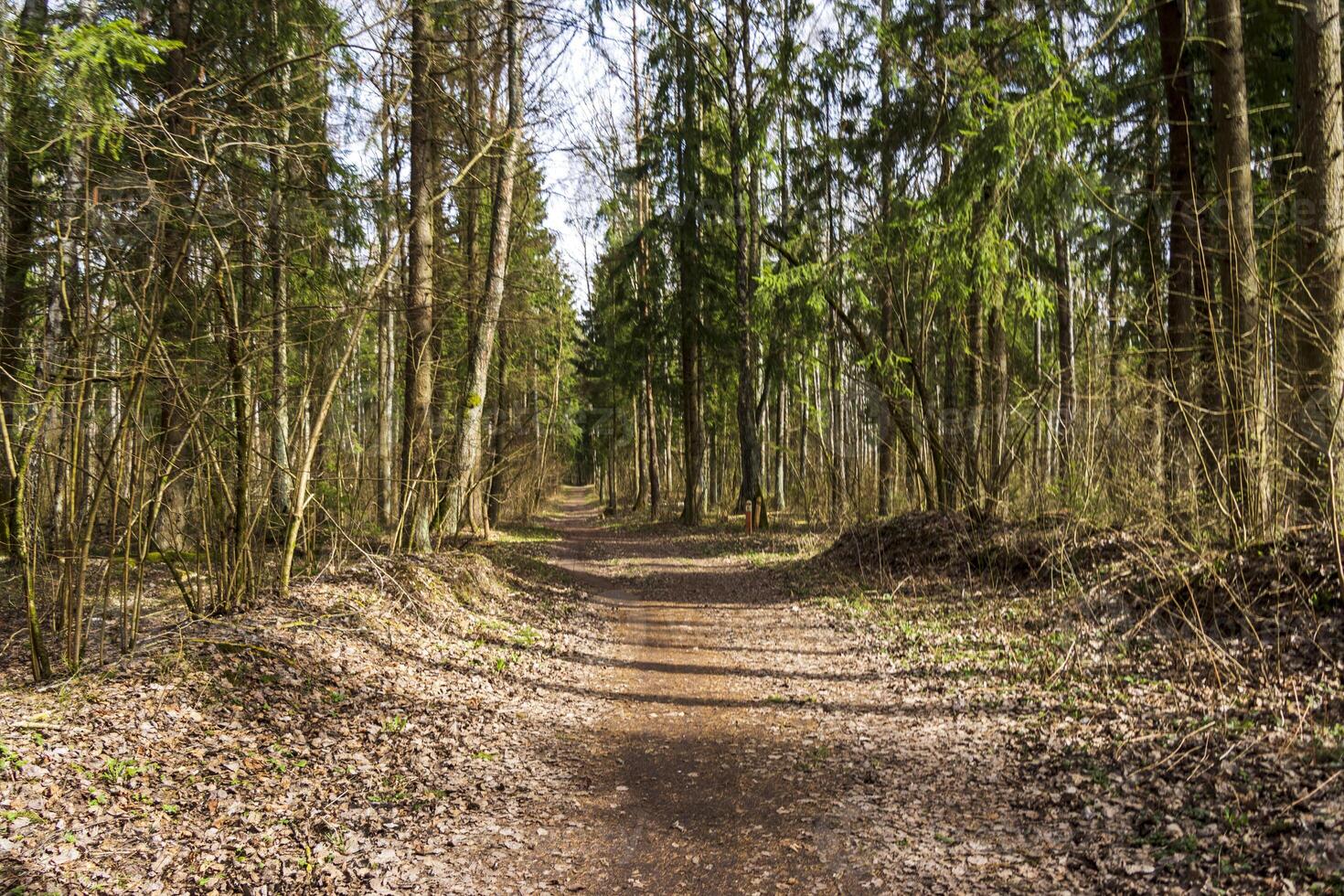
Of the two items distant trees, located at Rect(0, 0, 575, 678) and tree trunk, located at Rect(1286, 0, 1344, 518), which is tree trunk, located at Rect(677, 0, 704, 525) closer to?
distant trees, located at Rect(0, 0, 575, 678)

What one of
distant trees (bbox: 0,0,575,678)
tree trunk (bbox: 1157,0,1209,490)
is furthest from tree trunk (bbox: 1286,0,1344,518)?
distant trees (bbox: 0,0,575,678)

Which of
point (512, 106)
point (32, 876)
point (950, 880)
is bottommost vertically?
point (950, 880)

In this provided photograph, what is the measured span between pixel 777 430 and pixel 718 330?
5706 millimetres

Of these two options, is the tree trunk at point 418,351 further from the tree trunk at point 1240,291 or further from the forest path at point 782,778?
the tree trunk at point 1240,291

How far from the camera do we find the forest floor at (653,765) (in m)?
3.77

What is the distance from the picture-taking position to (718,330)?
77.4 ft

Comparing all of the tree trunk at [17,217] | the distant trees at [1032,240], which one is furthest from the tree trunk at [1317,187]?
the tree trunk at [17,217]

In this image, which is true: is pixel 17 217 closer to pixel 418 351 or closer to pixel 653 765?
pixel 418 351

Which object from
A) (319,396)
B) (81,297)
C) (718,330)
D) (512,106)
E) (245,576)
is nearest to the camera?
(81,297)

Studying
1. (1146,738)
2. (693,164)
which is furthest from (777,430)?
(1146,738)

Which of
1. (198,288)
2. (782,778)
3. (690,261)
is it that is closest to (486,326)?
(198,288)

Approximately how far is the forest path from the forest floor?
0.07ft

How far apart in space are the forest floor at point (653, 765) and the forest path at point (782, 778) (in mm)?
22

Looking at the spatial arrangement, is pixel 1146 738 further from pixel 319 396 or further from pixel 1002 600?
pixel 319 396
